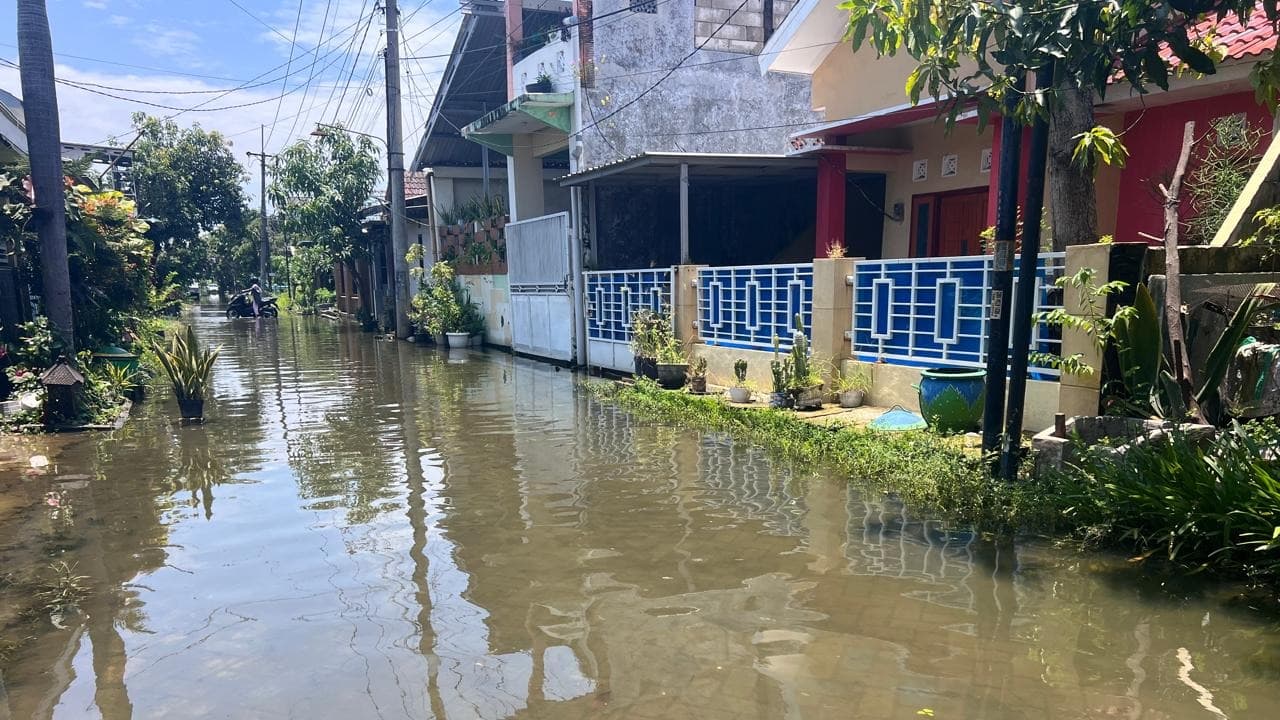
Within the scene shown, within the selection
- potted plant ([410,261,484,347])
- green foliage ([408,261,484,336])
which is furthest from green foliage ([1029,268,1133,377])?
green foliage ([408,261,484,336])

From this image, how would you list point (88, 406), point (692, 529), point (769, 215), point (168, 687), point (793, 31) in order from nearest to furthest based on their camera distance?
point (168, 687), point (692, 529), point (88, 406), point (793, 31), point (769, 215)

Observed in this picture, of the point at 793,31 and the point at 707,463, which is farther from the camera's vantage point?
the point at 793,31

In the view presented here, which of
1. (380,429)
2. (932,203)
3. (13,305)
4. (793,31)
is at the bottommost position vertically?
(380,429)

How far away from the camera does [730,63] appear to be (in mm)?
16656

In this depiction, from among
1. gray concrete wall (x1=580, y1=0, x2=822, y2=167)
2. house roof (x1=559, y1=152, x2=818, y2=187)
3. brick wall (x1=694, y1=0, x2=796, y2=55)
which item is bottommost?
house roof (x1=559, y1=152, x2=818, y2=187)

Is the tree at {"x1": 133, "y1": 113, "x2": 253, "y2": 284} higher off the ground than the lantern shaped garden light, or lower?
higher

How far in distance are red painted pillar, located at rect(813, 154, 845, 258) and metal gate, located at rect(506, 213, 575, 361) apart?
463cm

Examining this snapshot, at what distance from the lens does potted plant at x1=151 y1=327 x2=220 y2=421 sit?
9680 mm

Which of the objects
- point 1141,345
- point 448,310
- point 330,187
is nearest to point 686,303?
point 1141,345

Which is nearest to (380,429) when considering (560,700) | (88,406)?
(88,406)

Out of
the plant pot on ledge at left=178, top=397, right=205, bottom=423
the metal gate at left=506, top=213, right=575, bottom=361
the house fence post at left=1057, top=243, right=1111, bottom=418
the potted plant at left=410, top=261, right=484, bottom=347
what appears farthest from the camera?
the potted plant at left=410, top=261, right=484, bottom=347

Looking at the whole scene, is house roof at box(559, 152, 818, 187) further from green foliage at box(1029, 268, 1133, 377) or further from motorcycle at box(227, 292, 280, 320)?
motorcycle at box(227, 292, 280, 320)

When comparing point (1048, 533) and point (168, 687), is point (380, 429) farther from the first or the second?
point (1048, 533)

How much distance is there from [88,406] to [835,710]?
388 inches
